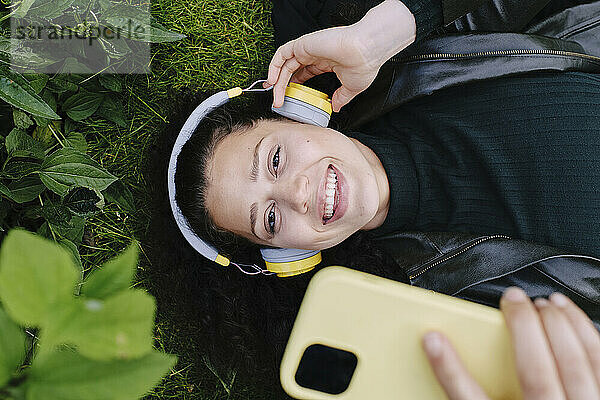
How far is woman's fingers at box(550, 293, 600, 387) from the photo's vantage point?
0.70 meters

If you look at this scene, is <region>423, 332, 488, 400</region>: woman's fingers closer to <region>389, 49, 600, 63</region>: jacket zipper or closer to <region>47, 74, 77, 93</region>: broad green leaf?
<region>389, 49, 600, 63</region>: jacket zipper

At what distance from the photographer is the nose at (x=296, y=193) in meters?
1.29

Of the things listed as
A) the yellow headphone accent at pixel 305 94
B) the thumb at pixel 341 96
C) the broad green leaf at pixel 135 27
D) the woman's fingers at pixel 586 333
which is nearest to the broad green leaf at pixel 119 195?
the broad green leaf at pixel 135 27

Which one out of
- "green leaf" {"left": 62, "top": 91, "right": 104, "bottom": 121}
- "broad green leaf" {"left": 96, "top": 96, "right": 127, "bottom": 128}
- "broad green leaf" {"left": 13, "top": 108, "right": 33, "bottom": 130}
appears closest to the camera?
"broad green leaf" {"left": 13, "top": 108, "right": 33, "bottom": 130}

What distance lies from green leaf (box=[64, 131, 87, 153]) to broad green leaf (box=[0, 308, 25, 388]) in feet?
4.78

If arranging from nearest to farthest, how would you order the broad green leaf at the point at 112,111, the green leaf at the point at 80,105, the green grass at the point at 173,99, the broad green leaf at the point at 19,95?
the broad green leaf at the point at 19,95
the green leaf at the point at 80,105
the broad green leaf at the point at 112,111
the green grass at the point at 173,99

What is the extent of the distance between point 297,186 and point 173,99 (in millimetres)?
836

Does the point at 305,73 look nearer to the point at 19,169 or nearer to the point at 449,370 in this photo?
the point at 19,169

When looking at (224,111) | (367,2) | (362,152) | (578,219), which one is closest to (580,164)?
(578,219)

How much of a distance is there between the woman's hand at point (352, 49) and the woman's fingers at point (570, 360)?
85cm

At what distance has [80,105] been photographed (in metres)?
1.68

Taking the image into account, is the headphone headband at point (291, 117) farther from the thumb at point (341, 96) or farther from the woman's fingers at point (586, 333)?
the woman's fingers at point (586, 333)

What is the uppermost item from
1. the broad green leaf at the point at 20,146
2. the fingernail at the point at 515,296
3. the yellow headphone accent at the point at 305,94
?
the fingernail at the point at 515,296

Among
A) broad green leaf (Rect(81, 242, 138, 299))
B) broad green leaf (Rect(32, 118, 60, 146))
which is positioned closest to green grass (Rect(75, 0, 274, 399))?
broad green leaf (Rect(32, 118, 60, 146))
